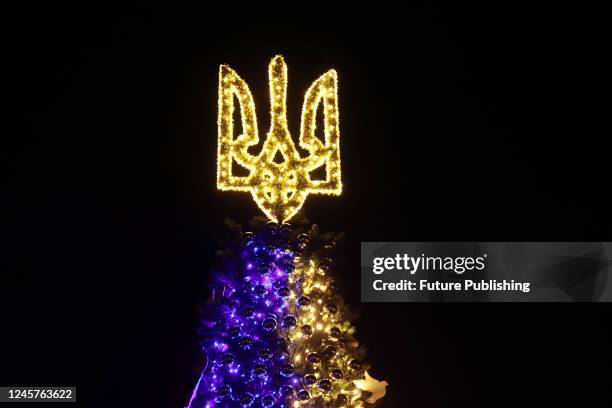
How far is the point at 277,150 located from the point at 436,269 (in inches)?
89.8

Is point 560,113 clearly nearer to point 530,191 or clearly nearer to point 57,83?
point 530,191

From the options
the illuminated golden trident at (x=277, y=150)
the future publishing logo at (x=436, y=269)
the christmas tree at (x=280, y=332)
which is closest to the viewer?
the christmas tree at (x=280, y=332)

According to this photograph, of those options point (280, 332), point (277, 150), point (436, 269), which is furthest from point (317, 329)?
point (436, 269)

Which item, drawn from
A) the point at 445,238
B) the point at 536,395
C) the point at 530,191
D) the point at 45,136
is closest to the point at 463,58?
the point at 530,191

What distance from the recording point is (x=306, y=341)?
2.75 meters

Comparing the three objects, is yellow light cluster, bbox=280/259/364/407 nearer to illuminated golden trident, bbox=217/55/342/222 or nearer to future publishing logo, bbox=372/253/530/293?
illuminated golden trident, bbox=217/55/342/222

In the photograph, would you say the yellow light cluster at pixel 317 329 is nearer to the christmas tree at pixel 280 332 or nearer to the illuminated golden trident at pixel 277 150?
→ the christmas tree at pixel 280 332

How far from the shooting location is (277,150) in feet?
11.4

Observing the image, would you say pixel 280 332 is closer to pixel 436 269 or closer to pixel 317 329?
pixel 317 329

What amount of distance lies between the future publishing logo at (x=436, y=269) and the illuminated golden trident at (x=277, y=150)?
5.70 ft

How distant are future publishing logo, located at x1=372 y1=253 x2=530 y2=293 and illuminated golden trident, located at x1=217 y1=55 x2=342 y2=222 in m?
1.74

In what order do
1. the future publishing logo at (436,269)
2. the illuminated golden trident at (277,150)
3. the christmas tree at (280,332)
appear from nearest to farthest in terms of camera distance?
the christmas tree at (280,332), the illuminated golden trident at (277,150), the future publishing logo at (436,269)

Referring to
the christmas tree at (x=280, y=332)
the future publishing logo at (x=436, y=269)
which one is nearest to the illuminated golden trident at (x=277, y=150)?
the christmas tree at (x=280, y=332)

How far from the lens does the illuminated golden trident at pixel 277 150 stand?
334 centimetres
